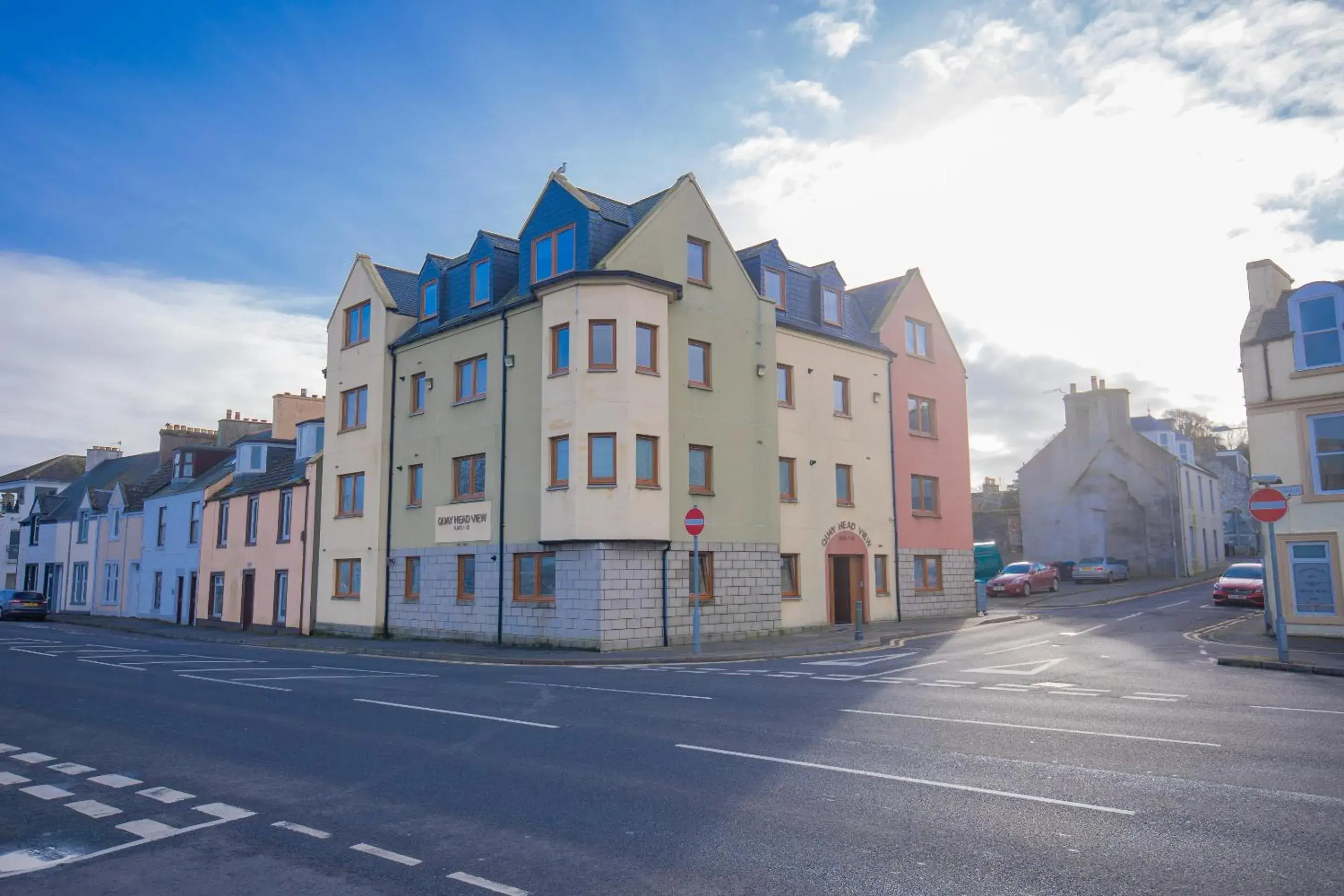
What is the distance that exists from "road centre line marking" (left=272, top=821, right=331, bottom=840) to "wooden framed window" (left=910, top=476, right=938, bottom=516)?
28.6 metres

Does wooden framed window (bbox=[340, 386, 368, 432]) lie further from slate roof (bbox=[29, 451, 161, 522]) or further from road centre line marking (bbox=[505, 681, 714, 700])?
slate roof (bbox=[29, 451, 161, 522])

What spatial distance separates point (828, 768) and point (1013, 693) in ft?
22.0

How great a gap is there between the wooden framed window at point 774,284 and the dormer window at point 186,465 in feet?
104

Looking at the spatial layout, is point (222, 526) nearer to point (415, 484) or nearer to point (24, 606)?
point (415, 484)

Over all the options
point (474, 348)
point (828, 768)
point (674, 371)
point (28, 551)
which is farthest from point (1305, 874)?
point (28, 551)

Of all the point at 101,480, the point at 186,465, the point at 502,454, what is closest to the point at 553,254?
the point at 502,454

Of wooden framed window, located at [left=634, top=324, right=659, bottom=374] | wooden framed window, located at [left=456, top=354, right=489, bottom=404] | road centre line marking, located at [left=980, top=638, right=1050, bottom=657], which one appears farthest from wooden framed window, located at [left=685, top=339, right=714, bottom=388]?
road centre line marking, located at [left=980, top=638, right=1050, bottom=657]

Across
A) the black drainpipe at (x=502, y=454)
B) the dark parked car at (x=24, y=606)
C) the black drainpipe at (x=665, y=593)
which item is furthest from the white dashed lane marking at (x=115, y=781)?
the dark parked car at (x=24, y=606)

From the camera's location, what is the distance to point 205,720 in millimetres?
11828

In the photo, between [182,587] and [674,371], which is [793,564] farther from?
[182,587]

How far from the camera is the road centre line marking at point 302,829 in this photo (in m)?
6.65

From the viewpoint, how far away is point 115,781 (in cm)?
841

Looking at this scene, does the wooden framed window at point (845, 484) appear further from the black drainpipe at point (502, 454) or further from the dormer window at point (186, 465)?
the dormer window at point (186, 465)

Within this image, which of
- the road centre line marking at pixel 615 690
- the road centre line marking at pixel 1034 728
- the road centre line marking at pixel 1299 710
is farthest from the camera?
the road centre line marking at pixel 615 690
